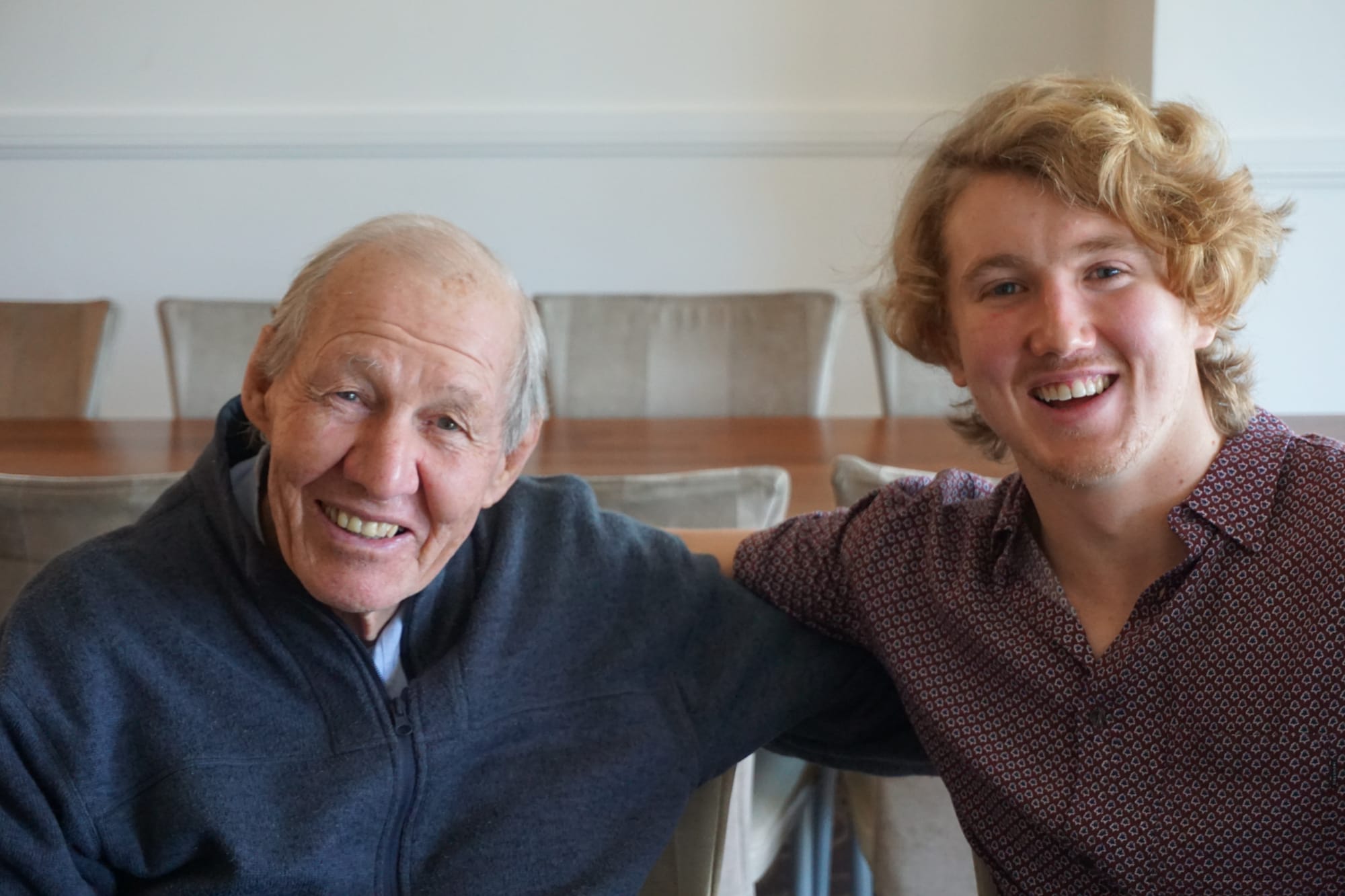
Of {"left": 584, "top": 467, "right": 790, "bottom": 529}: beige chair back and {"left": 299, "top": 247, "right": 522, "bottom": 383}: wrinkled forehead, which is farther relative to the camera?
{"left": 584, "top": 467, "right": 790, "bottom": 529}: beige chair back

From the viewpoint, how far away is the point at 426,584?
123cm

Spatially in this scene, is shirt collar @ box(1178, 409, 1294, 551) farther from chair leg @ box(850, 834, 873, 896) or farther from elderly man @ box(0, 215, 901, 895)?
chair leg @ box(850, 834, 873, 896)

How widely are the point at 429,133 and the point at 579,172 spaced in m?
0.48

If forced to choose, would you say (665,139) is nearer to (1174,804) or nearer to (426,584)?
(426,584)

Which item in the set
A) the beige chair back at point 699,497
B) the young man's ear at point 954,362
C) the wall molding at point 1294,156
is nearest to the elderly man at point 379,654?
the beige chair back at point 699,497

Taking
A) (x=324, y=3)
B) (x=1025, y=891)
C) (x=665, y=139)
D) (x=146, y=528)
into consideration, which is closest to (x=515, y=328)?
(x=146, y=528)

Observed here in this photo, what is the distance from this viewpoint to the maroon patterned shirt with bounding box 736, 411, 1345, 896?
3.44 feet

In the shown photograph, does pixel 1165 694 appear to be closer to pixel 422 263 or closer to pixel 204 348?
pixel 422 263

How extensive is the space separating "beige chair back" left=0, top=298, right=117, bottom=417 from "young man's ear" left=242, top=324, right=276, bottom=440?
179 cm

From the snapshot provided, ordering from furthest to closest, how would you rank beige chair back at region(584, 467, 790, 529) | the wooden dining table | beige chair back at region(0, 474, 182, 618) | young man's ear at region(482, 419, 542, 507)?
the wooden dining table → beige chair back at region(584, 467, 790, 529) → beige chair back at region(0, 474, 182, 618) → young man's ear at region(482, 419, 542, 507)

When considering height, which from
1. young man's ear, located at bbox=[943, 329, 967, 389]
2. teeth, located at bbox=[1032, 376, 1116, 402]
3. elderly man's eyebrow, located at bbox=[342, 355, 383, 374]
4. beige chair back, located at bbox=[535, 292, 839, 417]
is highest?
elderly man's eyebrow, located at bbox=[342, 355, 383, 374]

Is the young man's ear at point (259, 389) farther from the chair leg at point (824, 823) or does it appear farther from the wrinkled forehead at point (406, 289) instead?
the chair leg at point (824, 823)

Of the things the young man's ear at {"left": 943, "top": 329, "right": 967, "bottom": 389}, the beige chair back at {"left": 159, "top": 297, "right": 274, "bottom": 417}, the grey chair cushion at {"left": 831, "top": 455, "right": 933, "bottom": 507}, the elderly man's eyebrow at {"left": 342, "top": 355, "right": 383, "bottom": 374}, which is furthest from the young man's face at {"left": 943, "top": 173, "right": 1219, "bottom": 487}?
the beige chair back at {"left": 159, "top": 297, "right": 274, "bottom": 417}

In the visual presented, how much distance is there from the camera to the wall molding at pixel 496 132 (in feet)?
12.3
